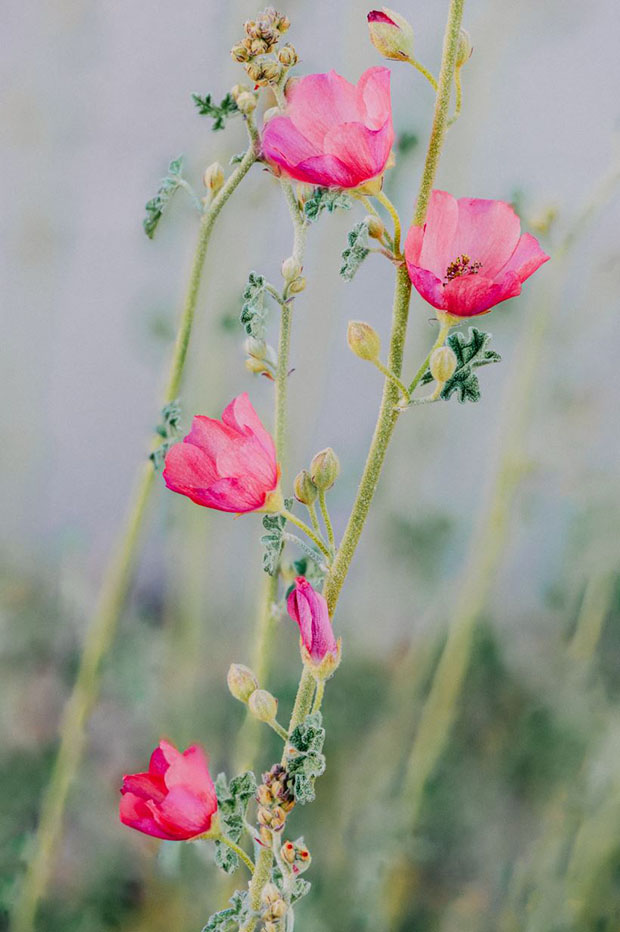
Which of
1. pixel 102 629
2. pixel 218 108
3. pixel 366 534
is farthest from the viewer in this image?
pixel 366 534

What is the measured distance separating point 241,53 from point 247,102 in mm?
41

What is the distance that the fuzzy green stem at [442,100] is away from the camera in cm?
37

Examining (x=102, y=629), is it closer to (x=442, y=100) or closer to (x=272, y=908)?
(x=272, y=908)

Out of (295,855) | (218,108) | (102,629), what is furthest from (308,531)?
(102,629)

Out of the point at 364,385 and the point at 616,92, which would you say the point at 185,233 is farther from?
the point at 616,92

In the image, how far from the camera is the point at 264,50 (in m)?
0.42

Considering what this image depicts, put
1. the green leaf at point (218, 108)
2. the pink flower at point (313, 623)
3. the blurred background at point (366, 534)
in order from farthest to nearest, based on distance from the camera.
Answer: the blurred background at point (366, 534)
the green leaf at point (218, 108)
the pink flower at point (313, 623)

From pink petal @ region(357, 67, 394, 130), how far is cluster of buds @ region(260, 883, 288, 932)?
0.31 meters

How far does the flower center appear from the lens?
0.40 m

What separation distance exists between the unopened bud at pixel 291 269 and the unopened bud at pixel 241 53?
0.29 feet

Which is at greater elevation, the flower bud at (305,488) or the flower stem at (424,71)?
the flower stem at (424,71)

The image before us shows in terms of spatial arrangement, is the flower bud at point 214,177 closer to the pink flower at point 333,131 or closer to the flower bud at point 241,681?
the pink flower at point 333,131

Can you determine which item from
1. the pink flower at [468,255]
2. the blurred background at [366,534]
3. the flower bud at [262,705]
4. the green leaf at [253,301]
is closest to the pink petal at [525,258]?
the pink flower at [468,255]

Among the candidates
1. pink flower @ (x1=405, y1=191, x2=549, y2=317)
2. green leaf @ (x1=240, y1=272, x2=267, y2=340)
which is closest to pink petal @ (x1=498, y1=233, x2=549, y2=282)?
pink flower @ (x1=405, y1=191, x2=549, y2=317)
